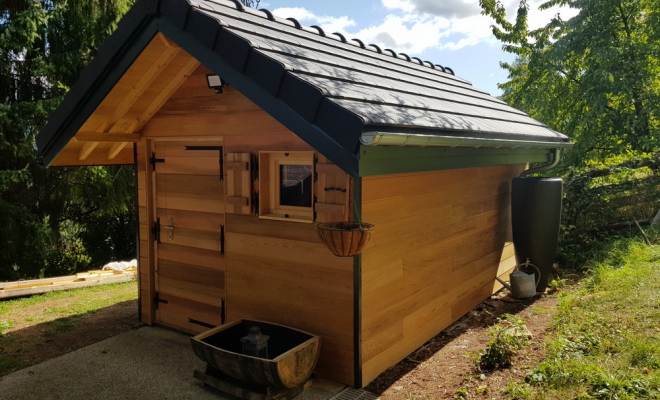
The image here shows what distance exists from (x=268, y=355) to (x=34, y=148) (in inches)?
334

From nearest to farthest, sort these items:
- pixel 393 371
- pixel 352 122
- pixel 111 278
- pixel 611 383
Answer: pixel 352 122, pixel 611 383, pixel 393 371, pixel 111 278

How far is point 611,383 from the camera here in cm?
369

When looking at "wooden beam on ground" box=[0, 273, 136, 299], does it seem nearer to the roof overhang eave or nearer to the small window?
the small window

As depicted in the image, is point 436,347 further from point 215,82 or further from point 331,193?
point 215,82

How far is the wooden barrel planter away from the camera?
385cm

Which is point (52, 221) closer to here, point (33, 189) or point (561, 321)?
point (33, 189)

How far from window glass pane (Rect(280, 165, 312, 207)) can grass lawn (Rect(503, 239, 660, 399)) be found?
7.73ft

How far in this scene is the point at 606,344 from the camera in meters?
4.48

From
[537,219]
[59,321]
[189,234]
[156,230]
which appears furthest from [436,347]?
[59,321]

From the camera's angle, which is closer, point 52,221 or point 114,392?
point 114,392

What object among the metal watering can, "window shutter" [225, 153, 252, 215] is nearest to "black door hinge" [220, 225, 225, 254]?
"window shutter" [225, 153, 252, 215]

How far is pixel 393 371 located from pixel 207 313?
2181 mm

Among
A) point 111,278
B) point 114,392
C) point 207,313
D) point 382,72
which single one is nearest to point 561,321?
point 382,72

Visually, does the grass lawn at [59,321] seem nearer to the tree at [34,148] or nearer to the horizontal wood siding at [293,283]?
the horizontal wood siding at [293,283]
